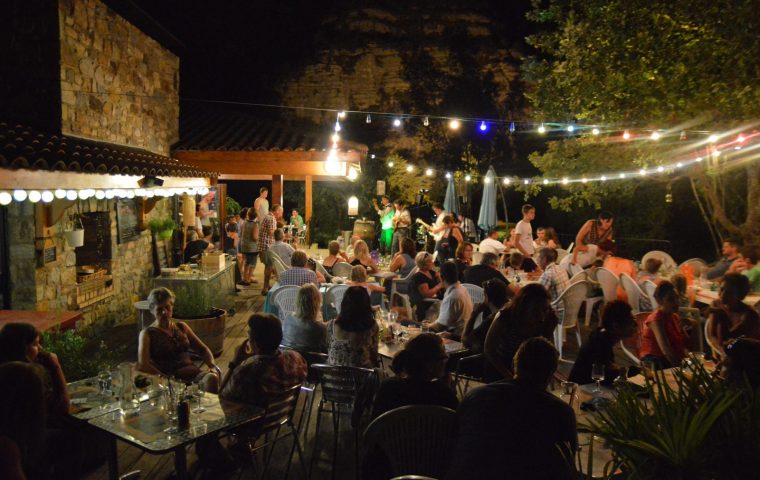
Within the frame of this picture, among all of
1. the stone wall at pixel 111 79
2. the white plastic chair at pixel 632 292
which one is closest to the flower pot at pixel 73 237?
the stone wall at pixel 111 79

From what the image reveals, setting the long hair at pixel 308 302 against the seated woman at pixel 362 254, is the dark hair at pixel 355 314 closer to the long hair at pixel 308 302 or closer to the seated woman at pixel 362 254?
the long hair at pixel 308 302

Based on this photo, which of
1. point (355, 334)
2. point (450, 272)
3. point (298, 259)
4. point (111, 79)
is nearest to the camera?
point (355, 334)

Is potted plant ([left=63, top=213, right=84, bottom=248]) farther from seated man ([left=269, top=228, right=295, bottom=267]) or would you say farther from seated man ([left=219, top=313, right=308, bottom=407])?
seated man ([left=219, top=313, right=308, bottom=407])

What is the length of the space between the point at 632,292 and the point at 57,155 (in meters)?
6.65

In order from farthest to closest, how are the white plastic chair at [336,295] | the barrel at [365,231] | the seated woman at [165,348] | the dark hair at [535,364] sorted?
the barrel at [365,231], the white plastic chair at [336,295], the seated woman at [165,348], the dark hair at [535,364]

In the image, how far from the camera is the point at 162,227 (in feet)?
31.8

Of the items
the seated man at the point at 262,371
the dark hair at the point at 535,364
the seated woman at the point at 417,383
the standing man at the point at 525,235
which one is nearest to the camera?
the dark hair at the point at 535,364

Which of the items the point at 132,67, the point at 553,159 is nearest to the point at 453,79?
the point at 553,159

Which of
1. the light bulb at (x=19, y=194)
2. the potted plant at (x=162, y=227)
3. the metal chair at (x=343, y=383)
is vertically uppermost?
the light bulb at (x=19, y=194)

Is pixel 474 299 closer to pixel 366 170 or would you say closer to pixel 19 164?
pixel 19 164

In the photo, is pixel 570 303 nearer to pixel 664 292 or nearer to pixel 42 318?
pixel 664 292

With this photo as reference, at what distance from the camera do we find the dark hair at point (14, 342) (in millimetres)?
3387

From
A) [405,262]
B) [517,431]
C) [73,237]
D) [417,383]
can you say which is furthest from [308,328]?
[73,237]

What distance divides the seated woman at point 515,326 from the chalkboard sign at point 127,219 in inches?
243
